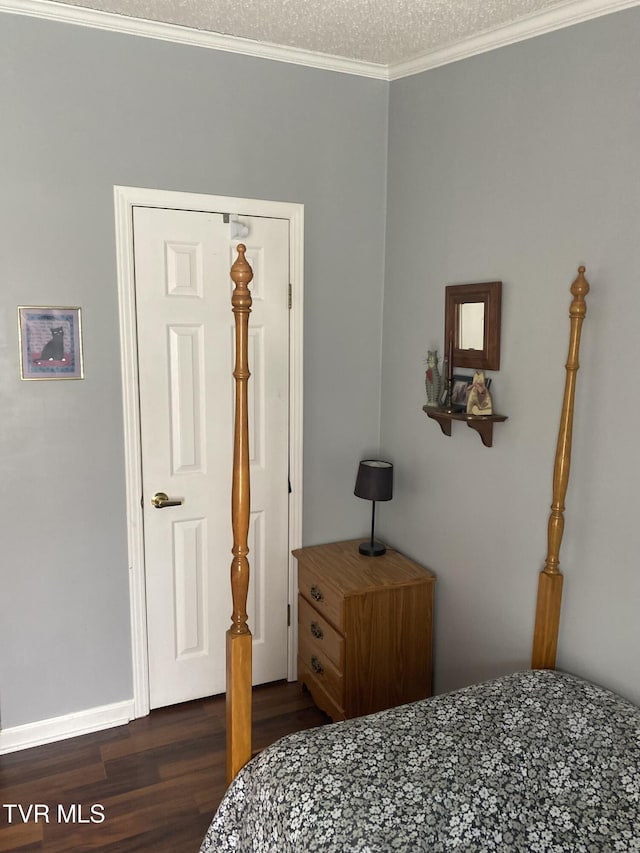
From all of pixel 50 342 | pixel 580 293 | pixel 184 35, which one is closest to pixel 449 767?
pixel 580 293

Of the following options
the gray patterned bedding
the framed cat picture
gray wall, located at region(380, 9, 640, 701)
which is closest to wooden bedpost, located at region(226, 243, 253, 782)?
the gray patterned bedding

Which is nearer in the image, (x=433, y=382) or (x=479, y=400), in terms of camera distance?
(x=479, y=400)

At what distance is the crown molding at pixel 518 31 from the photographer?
6.49ft

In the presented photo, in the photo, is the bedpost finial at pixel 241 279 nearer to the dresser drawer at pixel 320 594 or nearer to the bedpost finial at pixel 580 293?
the bedpost finial at pixel 580 293

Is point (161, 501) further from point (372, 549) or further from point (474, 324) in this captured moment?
point (474, 324)

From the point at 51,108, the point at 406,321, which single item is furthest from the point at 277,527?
the point at 51,108

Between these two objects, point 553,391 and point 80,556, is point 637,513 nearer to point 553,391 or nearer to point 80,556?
point 553,391

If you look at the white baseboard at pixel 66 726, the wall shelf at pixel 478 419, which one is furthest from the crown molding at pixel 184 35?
the white baseboard at pixel 66 726

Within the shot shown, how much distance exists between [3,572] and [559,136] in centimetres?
253

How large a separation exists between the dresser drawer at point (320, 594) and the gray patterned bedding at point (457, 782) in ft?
2.20

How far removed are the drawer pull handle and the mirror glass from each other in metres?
1.18

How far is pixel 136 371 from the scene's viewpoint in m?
2.64

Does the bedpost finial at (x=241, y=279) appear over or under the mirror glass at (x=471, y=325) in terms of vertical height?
over

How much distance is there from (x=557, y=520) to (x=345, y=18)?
1.90 meters
